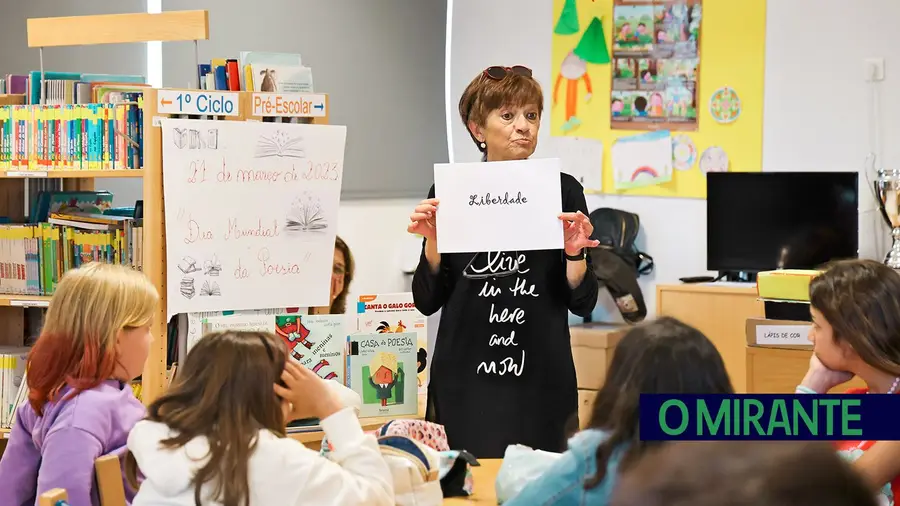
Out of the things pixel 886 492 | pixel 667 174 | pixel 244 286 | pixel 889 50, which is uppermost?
pixel 889 50

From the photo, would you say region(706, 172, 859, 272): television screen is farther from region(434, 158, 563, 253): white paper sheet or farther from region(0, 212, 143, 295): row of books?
region(434, 158, 563, 253): white paper sheet

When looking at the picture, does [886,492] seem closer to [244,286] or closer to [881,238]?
[244,286]

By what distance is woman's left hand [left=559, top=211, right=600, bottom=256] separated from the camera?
2297 mm

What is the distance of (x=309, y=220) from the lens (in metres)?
3.33

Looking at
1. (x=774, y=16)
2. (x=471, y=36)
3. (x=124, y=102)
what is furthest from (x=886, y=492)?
(x=471, y=36)

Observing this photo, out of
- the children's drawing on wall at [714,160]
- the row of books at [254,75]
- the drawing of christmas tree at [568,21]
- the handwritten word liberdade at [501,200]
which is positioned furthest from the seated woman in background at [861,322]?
the drawing of christmas tree at [568,21]

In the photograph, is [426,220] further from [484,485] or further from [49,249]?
[49,249]

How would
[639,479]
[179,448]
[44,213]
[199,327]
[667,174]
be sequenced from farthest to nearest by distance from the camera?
1. [667,174]
2. [44,213]
3. [199,327]
4. [179,448]
5. [639,479]

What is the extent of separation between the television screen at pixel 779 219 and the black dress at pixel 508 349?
3.21 meters

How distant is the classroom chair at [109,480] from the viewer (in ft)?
6.35

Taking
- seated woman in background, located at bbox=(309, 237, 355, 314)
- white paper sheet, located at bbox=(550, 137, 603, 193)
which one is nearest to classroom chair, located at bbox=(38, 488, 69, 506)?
seated woman in background, located at bbox=(309, 237, 355, 314)

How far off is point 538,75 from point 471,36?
0.59 m

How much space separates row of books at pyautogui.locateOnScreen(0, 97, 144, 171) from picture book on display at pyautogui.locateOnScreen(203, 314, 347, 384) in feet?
2.20

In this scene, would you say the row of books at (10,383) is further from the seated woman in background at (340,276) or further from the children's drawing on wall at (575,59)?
the children's drawing on wall at (575,59)
